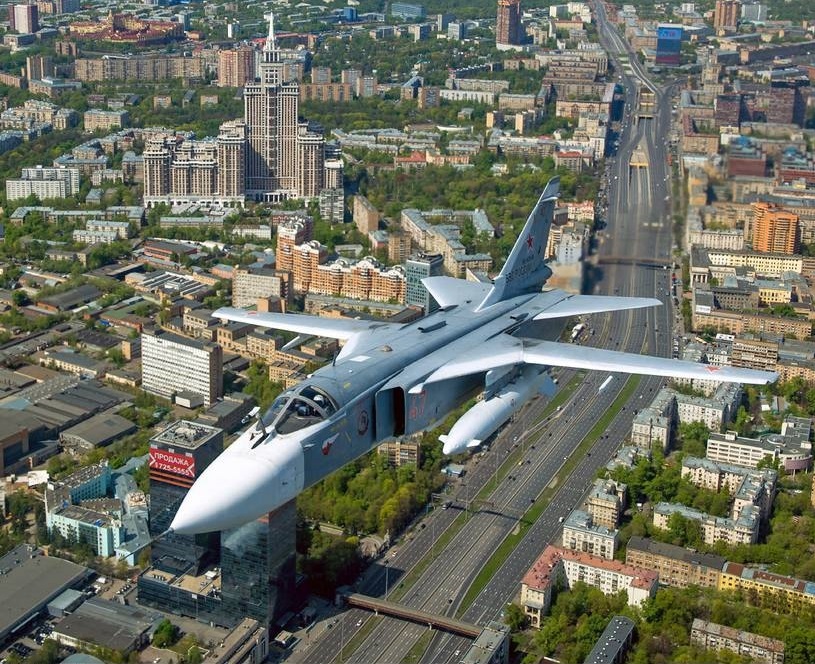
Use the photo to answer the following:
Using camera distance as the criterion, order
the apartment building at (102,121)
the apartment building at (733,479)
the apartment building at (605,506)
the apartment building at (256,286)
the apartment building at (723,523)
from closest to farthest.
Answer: the apartment building at (723,523)
the apartment building at (605,506)
the apartment building at (733,479)
the apartment building at (256,286)
the apartment building at (102,121)

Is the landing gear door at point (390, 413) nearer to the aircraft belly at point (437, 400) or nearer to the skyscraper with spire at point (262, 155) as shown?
the aircraft belly at point (437, 400)

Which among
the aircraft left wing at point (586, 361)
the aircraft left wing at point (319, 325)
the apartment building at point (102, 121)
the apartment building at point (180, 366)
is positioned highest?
the aircraft left wing at point (319, 325)

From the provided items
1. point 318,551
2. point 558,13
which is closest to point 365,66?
point 558,13

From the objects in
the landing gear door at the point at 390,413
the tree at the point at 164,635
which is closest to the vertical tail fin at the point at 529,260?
the landing gear door at the point at 390,413

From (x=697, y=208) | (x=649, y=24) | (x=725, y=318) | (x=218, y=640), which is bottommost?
(x=218, y=640)

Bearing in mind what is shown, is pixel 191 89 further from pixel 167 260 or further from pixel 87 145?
pixel 167 260

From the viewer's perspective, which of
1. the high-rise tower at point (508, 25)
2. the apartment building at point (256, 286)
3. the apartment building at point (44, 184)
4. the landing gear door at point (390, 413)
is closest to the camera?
the landing gear door at point (390, 413)

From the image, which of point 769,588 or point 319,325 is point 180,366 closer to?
point 319,325
